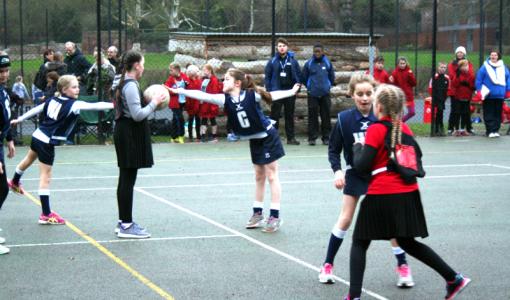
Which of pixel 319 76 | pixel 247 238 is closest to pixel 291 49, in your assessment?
pixel 319 76

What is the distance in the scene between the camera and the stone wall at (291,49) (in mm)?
21109

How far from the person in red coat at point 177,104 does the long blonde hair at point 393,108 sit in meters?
12.8

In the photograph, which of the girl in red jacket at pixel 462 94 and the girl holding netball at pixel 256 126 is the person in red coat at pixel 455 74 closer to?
the girl in red jacket at pixel 462 94

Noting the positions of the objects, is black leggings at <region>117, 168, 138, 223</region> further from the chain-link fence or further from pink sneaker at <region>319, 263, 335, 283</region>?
the chain-link fence

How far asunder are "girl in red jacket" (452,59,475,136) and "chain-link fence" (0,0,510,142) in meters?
0.85

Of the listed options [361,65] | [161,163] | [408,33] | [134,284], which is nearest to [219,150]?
[161,163]

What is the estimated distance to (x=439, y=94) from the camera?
69.5ft

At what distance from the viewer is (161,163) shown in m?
16.3

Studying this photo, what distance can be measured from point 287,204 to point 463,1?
80.6 ft

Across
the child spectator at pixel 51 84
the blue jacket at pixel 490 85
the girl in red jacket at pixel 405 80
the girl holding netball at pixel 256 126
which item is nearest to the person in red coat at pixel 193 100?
the child spectator at pixel 51 84

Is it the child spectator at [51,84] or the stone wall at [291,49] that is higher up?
the stone wall at [291,49]

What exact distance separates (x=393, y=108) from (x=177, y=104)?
1306cm

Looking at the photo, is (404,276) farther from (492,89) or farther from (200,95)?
(492,89)

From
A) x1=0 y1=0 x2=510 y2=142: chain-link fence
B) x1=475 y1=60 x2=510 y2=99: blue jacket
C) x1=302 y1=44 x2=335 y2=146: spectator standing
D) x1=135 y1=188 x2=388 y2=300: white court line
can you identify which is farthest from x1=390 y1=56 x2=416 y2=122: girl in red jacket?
x1=135 y1=188 x2=388 y2=300: white court line
